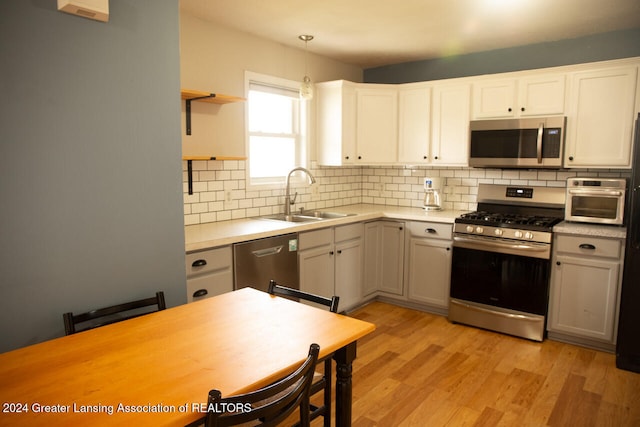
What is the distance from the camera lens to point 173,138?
7.14ft

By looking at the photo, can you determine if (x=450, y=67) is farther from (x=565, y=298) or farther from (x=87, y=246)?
(x=87, y=246)

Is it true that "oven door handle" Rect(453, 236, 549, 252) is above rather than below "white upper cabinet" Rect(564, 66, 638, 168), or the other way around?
below

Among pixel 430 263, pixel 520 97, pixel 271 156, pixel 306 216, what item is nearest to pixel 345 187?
pixel 306 216

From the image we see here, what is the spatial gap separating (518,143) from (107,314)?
11.0 ft

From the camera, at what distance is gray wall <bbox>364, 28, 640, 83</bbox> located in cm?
357

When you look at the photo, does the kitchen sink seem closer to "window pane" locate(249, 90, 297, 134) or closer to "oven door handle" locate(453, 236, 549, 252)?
"window pane" locate(249, 90, 297, 134)

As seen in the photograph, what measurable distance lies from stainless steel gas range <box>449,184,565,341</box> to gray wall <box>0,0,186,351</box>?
2.46m

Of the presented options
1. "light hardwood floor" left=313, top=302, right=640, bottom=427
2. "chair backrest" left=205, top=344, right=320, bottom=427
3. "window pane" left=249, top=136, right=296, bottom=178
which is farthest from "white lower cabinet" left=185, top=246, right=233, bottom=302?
"chair backrest" left=205, top=344, right=320, bottom=427

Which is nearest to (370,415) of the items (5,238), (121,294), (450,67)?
(121,294)

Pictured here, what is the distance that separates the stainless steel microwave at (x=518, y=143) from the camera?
3.60m

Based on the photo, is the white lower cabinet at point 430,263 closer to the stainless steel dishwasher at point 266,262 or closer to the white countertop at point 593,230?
the white countertop at point 593,230

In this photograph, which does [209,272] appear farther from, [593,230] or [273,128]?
[593,230]

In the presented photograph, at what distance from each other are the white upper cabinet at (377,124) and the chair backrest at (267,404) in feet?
10.7

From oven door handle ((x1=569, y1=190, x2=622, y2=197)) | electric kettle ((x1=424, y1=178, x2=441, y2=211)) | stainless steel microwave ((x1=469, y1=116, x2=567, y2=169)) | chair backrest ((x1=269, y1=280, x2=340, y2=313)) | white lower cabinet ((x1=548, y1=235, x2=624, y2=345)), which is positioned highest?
stainless steel microwave ((x1=469, y1=116, x2=567, y2=169))
